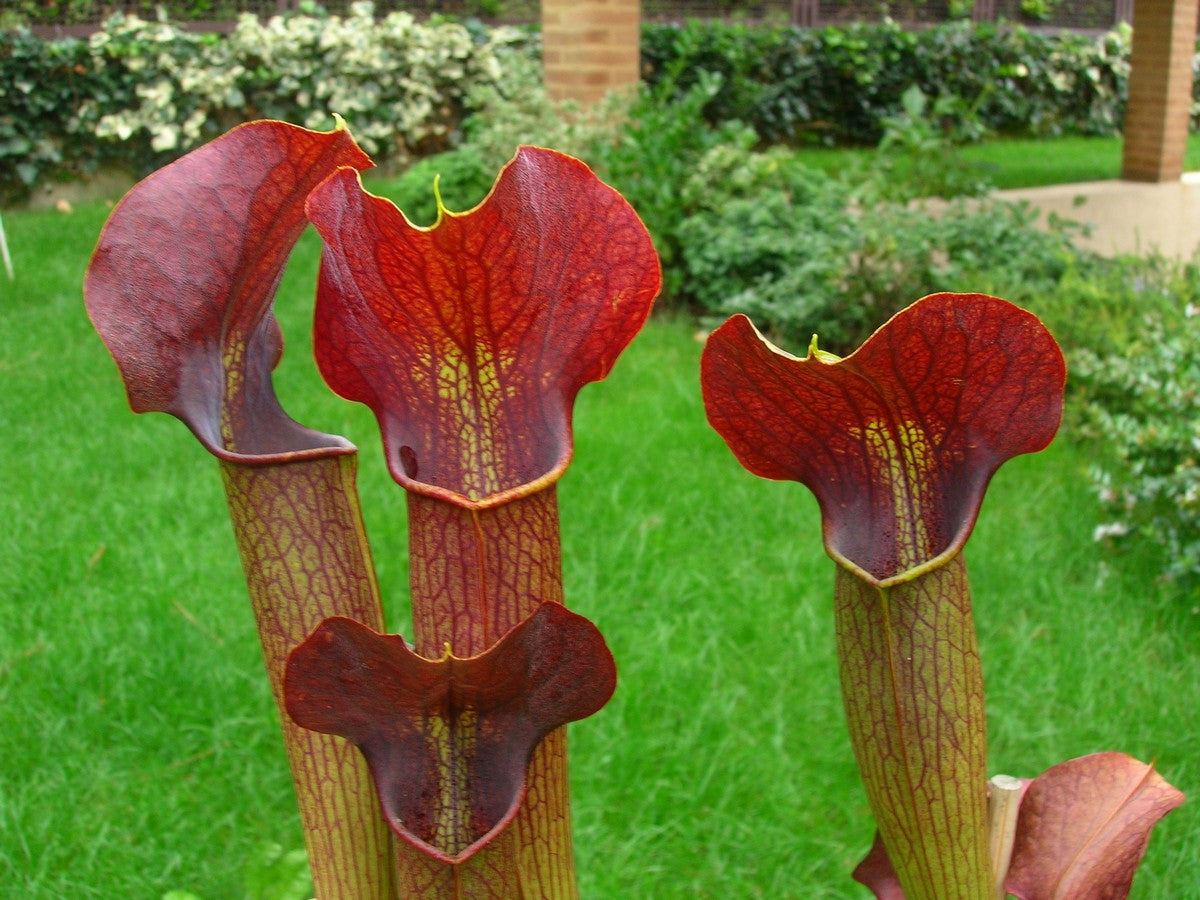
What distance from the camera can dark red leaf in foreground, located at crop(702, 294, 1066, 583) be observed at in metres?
0.43

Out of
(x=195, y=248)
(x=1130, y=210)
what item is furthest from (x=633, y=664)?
(x=1130, y=210)

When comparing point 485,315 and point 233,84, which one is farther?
point 233,84

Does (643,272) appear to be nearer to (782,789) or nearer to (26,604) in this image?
(782,789)

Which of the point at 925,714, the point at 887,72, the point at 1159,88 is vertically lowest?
the point at 925,714

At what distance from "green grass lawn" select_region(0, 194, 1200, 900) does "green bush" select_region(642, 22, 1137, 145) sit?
18.1 feet

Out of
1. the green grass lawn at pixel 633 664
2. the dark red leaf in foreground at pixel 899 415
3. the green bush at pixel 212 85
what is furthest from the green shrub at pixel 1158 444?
the green bush at pixel 212 85

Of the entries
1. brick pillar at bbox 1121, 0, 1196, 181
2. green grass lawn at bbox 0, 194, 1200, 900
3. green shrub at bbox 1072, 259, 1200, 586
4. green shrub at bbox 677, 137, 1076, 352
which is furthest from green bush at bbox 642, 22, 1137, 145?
green grass lawn at bbox 0, 194, 1200, 900

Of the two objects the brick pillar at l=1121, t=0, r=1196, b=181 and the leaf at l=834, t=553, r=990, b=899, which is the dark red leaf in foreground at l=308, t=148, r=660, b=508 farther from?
the brick pillar at l=1121, t=0, r=1196, b=181

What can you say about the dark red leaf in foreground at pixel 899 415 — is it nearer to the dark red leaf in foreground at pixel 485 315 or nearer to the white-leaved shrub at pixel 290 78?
the dark red leaf in foreground at pixel 485 315

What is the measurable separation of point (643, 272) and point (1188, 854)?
1384mm

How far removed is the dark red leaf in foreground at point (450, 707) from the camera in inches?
16.5

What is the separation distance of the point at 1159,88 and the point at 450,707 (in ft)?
24.5

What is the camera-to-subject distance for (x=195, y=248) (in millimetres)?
474

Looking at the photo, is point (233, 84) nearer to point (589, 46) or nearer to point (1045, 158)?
point (589, 46)
